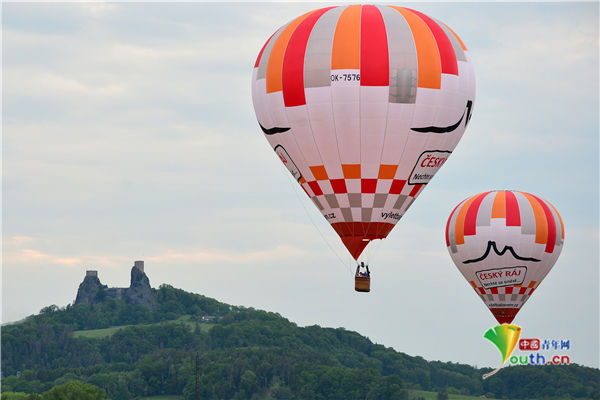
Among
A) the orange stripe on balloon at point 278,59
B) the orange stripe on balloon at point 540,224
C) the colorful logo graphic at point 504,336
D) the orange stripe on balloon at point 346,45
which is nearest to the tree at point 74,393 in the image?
→ the colorful logo graphic at point 504,336

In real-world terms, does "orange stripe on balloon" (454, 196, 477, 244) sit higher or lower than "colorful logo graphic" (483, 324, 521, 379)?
higher

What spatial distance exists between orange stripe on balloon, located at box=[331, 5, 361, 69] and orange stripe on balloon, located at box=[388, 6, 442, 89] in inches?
72.7

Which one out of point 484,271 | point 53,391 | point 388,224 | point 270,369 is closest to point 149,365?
point 270,369

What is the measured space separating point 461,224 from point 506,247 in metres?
2.87

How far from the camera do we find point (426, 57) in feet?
110

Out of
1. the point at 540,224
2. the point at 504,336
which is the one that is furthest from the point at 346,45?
the point at 504,336

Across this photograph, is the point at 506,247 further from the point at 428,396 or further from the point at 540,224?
the point at 428,396

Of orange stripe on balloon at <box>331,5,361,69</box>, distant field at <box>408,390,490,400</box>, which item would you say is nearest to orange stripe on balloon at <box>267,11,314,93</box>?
orange stripe on balloon at <box>331,5,361,69</box>

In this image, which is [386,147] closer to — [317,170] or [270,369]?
[317,170]

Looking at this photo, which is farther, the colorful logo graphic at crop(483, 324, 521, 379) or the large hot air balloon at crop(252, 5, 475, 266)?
the colorful logo graphic at crop(483, 324, 521, 379)

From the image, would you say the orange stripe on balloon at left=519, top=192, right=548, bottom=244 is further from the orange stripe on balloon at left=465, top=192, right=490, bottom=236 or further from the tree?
the tree

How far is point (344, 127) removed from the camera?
3338 cm

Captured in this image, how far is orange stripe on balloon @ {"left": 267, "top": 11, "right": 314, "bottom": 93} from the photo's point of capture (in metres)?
34.4

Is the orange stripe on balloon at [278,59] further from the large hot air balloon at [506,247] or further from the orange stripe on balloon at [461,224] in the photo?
the orange stripe on balloon at [461,224]
